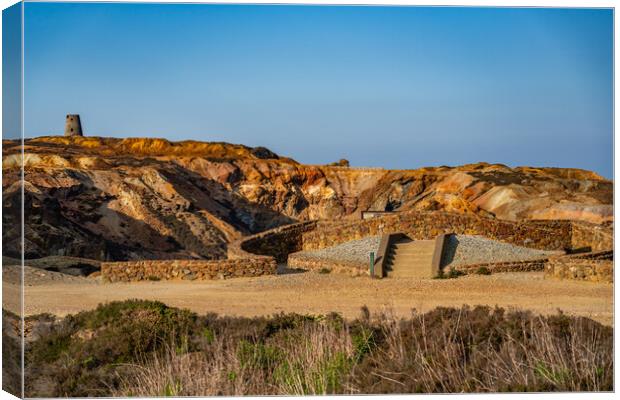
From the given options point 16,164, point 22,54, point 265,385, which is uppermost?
point 22,54

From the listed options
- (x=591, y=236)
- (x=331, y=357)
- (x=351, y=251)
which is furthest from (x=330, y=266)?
(x=331, y=357)

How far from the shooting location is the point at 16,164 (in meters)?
10.4

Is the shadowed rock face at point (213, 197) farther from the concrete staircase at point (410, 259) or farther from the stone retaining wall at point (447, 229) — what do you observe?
the concrete staircase at point (410, 259)

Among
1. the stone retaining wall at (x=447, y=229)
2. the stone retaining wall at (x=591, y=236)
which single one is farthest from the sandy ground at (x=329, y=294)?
the stone retaining wall at (x=591, y=236)

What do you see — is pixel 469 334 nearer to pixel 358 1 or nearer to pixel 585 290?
pixel 358 1

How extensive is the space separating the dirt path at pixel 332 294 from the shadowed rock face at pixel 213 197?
31.7 feet

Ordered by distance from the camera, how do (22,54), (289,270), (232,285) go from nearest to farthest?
(22,54)
(232,285)
(289,270)

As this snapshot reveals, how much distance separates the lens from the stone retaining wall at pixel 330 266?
23.5 meters

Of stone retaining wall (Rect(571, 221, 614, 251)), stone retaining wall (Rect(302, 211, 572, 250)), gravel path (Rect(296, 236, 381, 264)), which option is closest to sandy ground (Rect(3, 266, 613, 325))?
gravel path (Rect(296, 236, 381, 264))

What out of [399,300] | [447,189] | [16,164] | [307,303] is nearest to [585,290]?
[399,300]

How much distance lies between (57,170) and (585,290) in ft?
91.5

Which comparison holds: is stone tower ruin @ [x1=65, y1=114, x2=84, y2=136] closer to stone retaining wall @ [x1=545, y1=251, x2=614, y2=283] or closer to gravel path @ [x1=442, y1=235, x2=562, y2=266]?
gravel path @ [x1=442, y1=235, x2=562, y2=266]

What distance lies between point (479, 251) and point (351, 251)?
3590 mm

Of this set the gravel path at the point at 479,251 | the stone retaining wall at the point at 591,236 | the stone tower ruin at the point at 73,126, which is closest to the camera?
the gravel path at the point at 479,251
